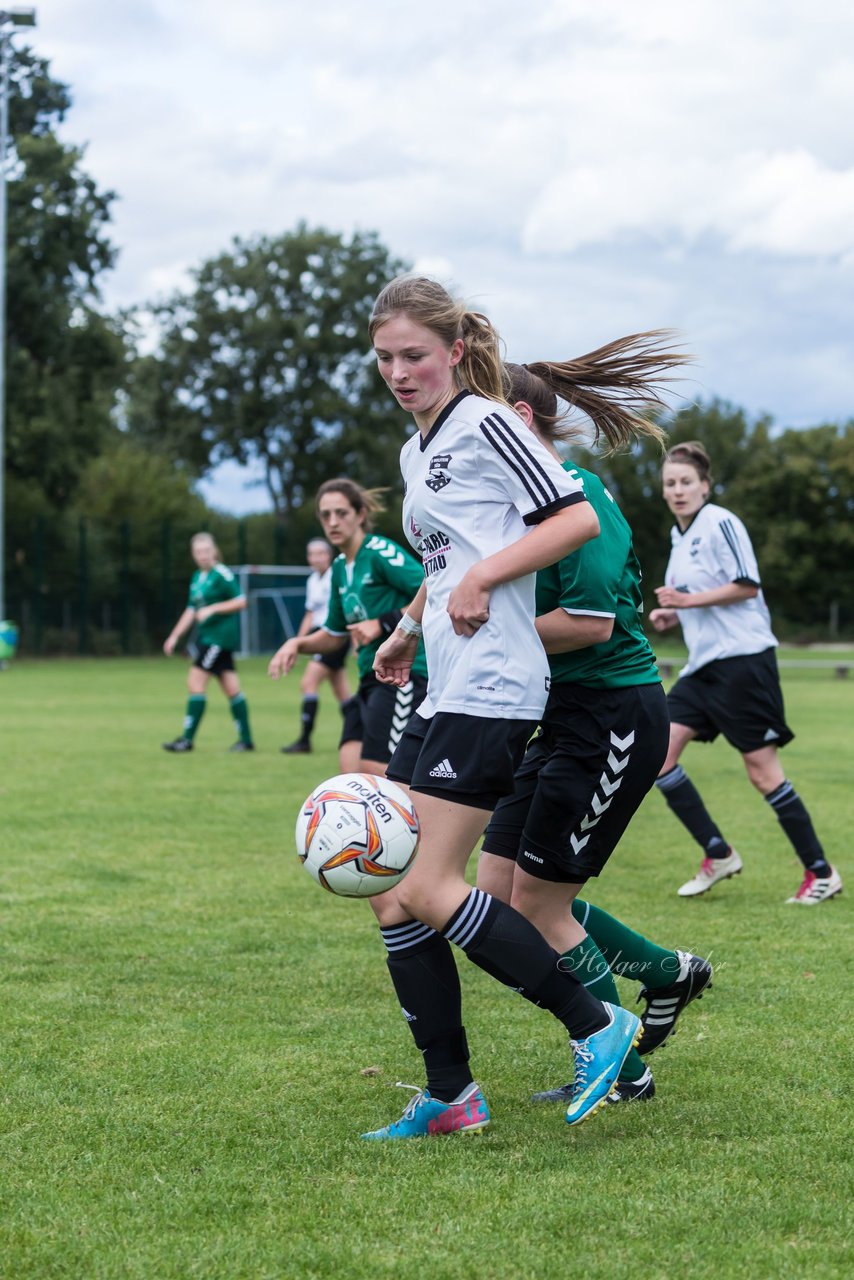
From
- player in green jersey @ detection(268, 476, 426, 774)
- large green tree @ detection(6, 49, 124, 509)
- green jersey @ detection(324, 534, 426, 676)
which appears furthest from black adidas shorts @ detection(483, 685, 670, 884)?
large green tree @ detection(6, 49, 124, 509)

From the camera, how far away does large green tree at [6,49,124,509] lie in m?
35.0

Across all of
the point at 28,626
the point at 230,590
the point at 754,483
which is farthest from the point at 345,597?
the point at 754,483

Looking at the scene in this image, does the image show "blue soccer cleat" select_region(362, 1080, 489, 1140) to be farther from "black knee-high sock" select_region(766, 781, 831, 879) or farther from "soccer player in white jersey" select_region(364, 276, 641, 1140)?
"black knee-high sock" select_region(766, 781, 831, 879)

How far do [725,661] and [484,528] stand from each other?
3711 mm

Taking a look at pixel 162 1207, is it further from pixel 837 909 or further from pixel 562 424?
pixel 837 909

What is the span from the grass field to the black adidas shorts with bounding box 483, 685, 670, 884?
686 mm

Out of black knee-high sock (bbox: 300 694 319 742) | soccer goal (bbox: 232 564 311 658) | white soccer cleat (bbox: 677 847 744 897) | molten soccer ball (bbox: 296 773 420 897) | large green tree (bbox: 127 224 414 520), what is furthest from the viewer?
large green tree (bbox: 127 224 414 520)

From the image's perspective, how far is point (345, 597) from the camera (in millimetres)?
6805

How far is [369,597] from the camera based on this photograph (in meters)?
6.76

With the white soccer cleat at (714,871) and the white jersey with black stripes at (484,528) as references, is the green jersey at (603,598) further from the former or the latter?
the white soccer cleat at (714,871)

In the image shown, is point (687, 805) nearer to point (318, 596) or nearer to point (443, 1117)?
point (443, 1117)

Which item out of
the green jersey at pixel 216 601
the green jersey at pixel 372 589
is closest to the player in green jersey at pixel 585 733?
the green jersey at pixel 372 589

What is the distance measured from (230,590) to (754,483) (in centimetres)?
4729

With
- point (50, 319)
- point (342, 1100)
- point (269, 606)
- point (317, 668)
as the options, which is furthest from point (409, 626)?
point (50, 319)
